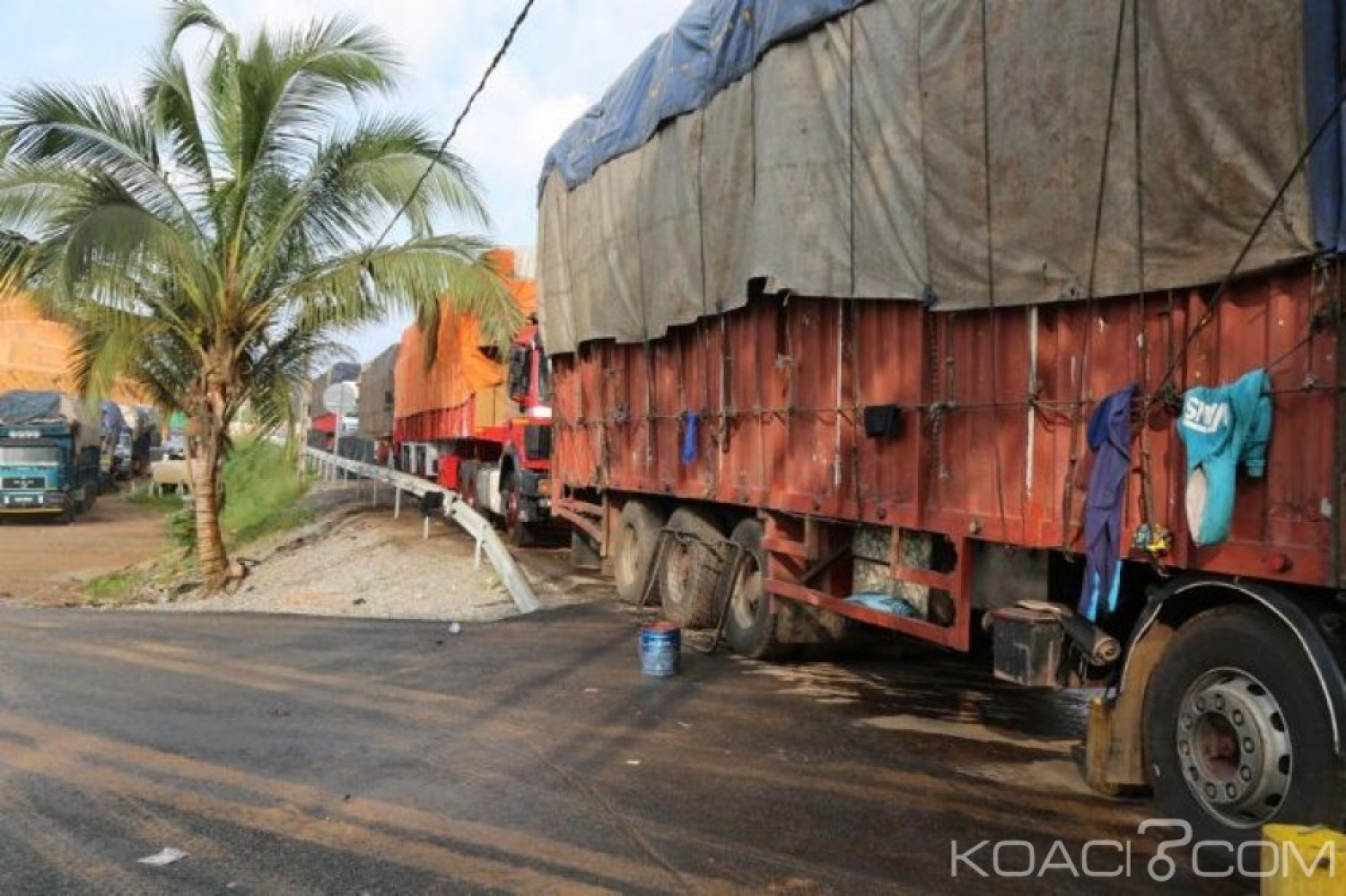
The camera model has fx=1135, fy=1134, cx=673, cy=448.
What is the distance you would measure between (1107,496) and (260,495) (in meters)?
35.8

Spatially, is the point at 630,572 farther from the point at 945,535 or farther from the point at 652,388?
the point at 945,535

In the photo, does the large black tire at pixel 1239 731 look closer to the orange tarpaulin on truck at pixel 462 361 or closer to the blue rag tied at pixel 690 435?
the blue rag tied at pixel 690 435

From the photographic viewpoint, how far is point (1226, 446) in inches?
168

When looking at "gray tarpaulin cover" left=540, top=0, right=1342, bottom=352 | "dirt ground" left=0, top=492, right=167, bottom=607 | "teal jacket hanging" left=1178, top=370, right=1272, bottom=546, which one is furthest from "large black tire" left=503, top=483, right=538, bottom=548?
"teal jacket hanging" left=1178, top=370, right=1272, bottom=546

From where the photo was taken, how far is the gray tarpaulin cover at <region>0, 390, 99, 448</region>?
98.4 ft

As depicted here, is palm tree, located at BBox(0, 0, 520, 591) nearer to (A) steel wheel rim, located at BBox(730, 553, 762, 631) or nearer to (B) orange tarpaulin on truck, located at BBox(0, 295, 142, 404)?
(A) steel wheel rim, located at BBox(730, 553, 762, 631)

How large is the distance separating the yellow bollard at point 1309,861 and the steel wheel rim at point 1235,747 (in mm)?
717

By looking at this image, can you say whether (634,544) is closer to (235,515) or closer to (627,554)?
(627,554)

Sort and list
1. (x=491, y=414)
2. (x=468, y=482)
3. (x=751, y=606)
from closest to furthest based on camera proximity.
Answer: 1. (x=751, y=606)
2. (x=491, y=414)
3. (x=468, y=482)

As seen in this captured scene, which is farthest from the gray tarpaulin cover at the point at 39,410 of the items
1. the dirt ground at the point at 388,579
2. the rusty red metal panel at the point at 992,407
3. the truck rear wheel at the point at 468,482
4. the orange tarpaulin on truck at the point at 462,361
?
the rusty red metal panel at the point at 992,407

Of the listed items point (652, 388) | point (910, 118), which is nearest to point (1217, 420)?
point (910, 118)

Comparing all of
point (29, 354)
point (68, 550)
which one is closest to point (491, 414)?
point (68, 550)

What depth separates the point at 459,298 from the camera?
1444 centimetres

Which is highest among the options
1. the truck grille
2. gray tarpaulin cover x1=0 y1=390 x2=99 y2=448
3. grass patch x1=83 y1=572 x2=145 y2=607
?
gray tarpaulin cover x1=0 y1=390 x2=99 y2=448
